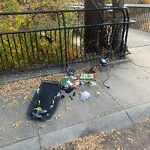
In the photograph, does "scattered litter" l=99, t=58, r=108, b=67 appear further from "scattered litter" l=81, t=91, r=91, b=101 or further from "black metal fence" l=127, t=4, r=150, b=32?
"black metal fence" l=127, t=4, r=150, b=32

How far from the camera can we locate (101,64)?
4086 mm

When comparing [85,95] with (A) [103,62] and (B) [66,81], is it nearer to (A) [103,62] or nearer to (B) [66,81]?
(B) [66,81]

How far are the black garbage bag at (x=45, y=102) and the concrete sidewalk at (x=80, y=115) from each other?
0.08 m

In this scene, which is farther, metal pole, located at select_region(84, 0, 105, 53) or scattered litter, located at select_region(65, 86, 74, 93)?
metal pole, located at select_region(84, 0, 105, 53)

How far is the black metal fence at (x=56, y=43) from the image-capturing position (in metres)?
3.94

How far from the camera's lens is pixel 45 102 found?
308 centimetres

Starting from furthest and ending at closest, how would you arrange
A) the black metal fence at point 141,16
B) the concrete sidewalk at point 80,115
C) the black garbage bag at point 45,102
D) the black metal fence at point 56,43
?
the black metal fence at point 141,16 → the black metal fence at point 56,43 → the black garbage bag at point 45,102 → the concrete sidewalk at point 80,115

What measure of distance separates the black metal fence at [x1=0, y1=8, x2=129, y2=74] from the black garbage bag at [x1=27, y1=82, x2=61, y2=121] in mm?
737

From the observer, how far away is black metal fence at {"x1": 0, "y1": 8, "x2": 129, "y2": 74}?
3938 millimetres

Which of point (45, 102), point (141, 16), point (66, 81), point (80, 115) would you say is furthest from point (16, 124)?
point (141, 16)

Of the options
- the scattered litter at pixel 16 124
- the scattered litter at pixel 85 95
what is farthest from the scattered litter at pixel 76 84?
the scattered litter at pixel 16 124

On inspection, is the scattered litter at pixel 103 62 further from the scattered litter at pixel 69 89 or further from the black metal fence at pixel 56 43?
the scattered litter at pixel 69 89

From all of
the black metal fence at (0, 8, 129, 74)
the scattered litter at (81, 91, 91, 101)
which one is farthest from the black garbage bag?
the black metal fence at (0, 8, 129, 74)

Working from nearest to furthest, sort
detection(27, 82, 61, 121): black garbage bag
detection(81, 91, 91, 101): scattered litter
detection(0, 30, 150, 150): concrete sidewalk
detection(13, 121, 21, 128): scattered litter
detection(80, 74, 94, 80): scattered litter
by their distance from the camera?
1. detection(0, 30, 150, 150): concrete sidewalk
2. detection(13, 121, 21, 128): scattered litter
3. detection(27, 82, 61, 121): black garbage bag
4. detection(81, 91, 91, 101): scattered litter
5. detection(80, 74, 94, 80): scattered litter
